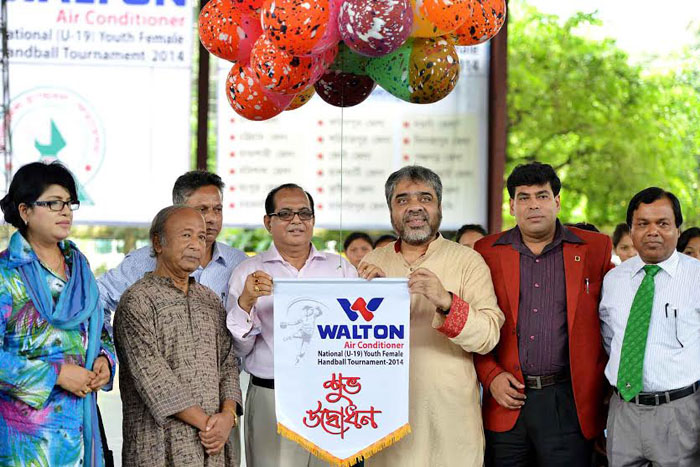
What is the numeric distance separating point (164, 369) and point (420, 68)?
142 centimetres

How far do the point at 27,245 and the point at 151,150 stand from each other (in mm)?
3693

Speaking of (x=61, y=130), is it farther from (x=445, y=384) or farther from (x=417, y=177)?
(x=445, y=384)

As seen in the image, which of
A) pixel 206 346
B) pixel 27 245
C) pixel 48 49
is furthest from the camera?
pixel 48 49

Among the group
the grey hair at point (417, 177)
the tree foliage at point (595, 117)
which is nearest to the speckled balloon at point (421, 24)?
the grey hair at point (417, 177)

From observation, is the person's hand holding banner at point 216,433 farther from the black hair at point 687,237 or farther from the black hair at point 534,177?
the black hair at point 687,237

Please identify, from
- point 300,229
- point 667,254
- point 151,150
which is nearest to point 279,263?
point 300,229

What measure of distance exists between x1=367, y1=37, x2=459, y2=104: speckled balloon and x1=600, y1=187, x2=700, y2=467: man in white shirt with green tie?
0.89m

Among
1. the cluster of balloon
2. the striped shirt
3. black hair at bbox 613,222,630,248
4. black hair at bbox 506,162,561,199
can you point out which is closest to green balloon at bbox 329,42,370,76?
the cluster of balloon

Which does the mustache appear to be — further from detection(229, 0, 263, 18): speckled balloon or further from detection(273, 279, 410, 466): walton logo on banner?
detection(229, 0, 263, 18): speckled balloon

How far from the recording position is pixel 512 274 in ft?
11.9

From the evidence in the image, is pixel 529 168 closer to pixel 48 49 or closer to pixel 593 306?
pixel 593 306

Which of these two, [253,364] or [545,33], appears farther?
[545,33]

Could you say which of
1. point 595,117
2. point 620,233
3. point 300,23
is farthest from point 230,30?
point 595,117

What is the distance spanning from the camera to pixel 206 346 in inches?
132
